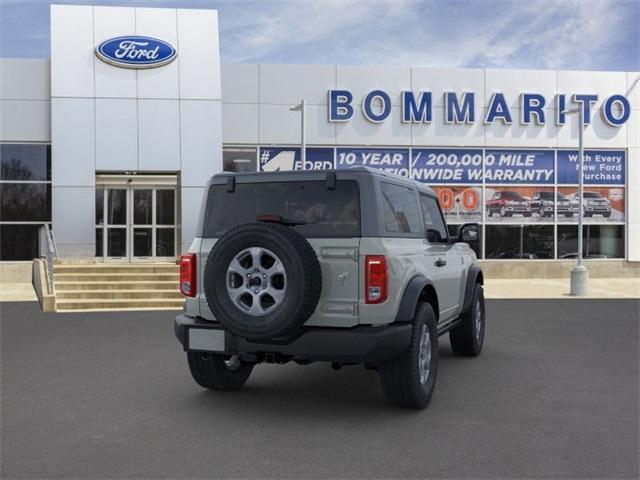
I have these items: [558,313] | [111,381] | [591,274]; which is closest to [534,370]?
[111,381]

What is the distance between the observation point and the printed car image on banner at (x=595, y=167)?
21734 millimetres

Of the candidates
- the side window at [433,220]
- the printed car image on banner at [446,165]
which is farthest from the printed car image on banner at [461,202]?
the side window at [433,220]

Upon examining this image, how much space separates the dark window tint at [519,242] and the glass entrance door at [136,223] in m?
10.1

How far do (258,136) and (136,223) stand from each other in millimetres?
4530

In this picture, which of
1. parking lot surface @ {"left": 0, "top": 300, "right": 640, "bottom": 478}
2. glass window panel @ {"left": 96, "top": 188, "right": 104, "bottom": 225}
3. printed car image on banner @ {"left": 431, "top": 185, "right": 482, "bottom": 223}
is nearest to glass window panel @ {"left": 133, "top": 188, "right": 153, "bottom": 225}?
glass window panel @ {"left": 96, "top": 188, "right": 104, "bottom": 225}

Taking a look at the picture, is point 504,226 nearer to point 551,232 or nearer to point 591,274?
point 551,232

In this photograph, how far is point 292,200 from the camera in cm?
559

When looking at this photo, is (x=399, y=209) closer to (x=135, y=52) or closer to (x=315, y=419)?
(x=315, y=419)

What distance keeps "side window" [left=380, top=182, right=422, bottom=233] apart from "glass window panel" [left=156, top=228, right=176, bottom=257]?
1466cm

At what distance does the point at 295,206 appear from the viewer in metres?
5.56

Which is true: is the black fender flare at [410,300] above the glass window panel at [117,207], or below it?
below

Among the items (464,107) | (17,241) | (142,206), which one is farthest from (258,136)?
(17,241)

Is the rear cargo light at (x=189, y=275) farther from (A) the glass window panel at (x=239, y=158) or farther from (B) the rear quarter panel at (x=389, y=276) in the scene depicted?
(A) the glass window panel at (x=239, y=158)

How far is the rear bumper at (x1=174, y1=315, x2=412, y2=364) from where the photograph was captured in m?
5.02
